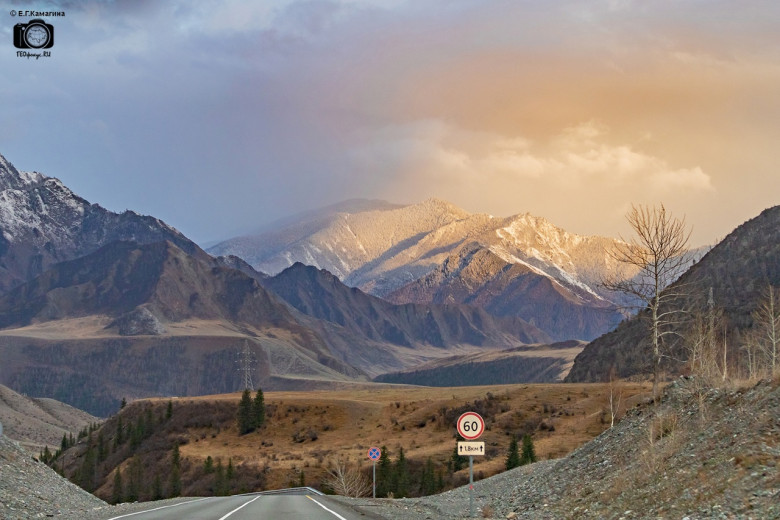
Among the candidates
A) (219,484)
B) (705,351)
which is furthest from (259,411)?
(705,351)

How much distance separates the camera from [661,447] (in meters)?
24.9

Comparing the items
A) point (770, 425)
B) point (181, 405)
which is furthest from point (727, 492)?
point (181, 405)

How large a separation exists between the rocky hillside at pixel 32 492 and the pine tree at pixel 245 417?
111 m

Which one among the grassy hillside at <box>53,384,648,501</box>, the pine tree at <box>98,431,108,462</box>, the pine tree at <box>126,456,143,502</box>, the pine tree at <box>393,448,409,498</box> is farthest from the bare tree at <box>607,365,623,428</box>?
the pine tree at <box>98,431,108,462</box>

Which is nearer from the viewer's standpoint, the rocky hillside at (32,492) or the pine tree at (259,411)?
the rocky hillside at (32,492)

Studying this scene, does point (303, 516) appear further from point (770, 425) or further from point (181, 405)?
point (181, 405)

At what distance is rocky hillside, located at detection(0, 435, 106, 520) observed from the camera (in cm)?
2644

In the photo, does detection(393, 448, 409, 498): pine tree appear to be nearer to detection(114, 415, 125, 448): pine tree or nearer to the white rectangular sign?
the white rectangular sign

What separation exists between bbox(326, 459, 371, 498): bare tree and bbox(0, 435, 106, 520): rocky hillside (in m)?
34.4

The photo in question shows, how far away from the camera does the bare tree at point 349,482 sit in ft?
241

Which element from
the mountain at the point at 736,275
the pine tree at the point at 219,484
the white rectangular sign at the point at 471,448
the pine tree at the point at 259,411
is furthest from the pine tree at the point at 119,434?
the white rectangular sign at the point at 471,448

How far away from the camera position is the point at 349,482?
3093 inches

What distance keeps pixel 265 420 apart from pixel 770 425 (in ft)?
444

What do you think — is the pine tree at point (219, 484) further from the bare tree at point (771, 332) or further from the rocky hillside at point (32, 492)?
the bare tree at point (771, 332)
